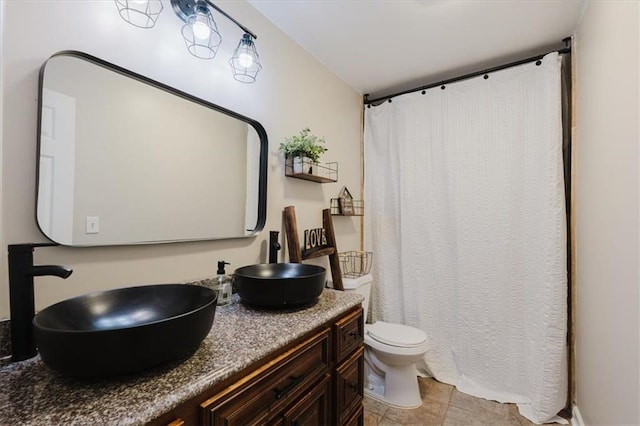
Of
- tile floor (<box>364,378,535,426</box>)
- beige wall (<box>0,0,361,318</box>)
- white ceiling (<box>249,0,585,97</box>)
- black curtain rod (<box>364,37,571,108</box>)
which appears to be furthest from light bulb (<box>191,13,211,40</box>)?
tile floor (<box>364,378,535,426</box>)

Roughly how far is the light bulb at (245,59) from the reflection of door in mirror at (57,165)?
0.77 metres

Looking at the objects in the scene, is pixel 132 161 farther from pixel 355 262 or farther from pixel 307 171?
pixel 355 262

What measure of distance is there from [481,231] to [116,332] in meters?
2.25

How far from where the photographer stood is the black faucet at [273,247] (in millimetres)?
1756

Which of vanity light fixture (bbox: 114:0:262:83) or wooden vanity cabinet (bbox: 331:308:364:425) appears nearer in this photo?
vanity light fixture (bbox: 114:0:262:83)

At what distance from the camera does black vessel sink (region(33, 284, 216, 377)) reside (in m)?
0.67

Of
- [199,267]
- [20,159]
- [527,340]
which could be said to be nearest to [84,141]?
[20,159]

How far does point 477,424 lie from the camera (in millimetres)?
1848

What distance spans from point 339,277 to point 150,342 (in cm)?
150

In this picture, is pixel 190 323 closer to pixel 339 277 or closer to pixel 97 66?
pixel 97 66

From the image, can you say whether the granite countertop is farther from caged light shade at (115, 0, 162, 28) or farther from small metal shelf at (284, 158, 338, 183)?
caged light shade at (115, 0, 162, 28)

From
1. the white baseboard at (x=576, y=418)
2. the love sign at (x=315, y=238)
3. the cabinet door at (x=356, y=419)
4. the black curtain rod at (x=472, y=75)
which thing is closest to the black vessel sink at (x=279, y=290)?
the cabinet door at (x=356, y=419)

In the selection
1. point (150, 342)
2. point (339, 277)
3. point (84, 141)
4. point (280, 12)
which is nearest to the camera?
point (150, 342)

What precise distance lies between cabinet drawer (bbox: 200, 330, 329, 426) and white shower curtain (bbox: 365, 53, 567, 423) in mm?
1472
